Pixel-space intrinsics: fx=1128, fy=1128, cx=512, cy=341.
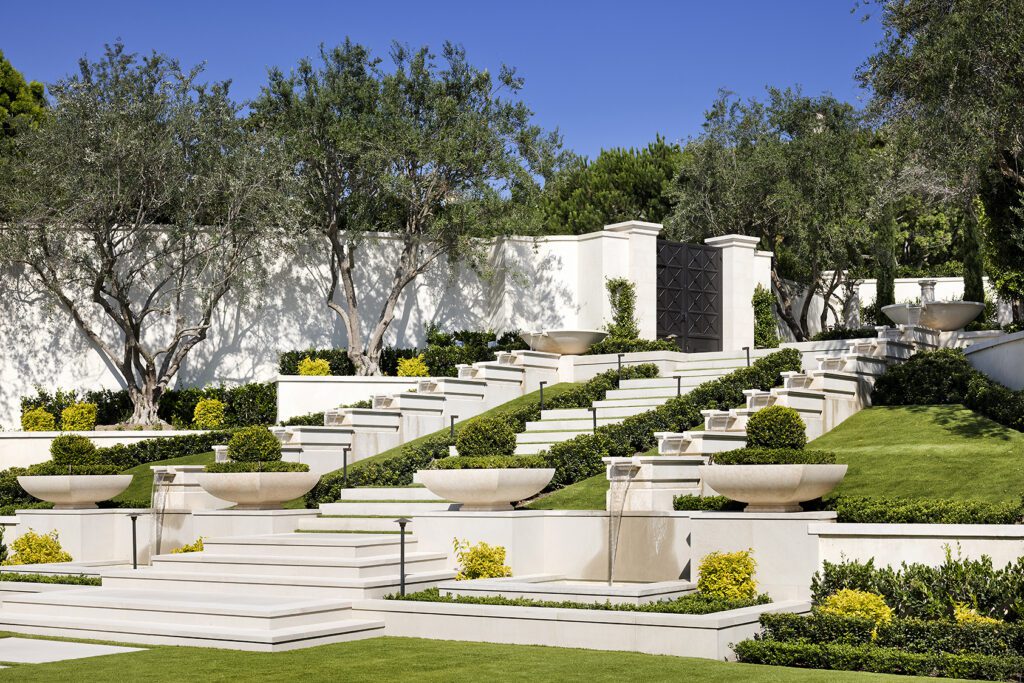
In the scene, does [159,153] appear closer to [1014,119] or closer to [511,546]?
[511,546]

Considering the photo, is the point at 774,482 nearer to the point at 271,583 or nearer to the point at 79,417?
the point at 271,583

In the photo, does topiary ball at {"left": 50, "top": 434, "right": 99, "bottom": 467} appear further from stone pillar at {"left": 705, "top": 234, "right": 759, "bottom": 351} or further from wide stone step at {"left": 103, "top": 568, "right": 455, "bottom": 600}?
stone pillar at {"left": 705, "top": 234, "right": 759, "bottom": 351}

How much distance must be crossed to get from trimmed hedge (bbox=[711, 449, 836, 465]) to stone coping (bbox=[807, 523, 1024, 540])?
89 centimetres

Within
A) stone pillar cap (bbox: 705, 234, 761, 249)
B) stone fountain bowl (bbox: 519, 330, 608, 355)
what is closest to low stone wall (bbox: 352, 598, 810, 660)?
stone fountain bowl (bbox: 519, 330, 608, 355)

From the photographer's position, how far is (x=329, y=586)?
13883mm

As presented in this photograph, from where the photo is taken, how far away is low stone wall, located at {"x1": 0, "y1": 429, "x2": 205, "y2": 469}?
2547 centimetres

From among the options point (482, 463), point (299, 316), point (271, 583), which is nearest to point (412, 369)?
point (299, 316)

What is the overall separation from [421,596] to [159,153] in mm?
16772

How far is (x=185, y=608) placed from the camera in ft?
43.3

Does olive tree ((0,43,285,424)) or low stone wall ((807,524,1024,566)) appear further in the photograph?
olive tree ((0,43,285,424))

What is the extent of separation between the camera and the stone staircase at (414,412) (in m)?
21.8

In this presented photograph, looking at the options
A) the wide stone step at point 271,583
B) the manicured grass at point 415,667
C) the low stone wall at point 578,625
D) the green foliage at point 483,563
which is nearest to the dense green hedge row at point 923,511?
the low stone wall at point 578,625

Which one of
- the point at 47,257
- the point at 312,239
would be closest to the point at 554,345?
the point at 312,239

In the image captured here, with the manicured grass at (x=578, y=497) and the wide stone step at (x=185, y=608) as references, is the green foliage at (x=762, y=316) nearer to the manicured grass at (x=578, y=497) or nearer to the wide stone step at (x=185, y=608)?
the manicured grass at (x=578, y=497)
